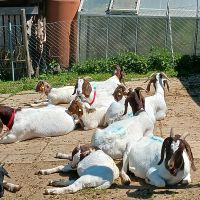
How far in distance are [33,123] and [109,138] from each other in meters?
2.25

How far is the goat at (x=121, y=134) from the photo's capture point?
730cm

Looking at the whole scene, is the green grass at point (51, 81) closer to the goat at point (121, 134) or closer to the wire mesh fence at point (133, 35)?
the wire mesh fence at point (133, 35)

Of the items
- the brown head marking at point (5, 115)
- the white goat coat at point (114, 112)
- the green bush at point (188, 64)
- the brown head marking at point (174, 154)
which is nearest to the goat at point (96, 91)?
the white goat coat at point (114, 112)

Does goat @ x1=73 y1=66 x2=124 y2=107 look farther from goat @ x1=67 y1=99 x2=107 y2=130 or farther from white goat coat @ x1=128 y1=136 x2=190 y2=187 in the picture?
white goat coat @ x1=128 y1=136 x2=190 y2=187

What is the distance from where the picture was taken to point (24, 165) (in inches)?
300

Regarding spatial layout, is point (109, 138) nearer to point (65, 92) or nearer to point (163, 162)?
point (163, 162)

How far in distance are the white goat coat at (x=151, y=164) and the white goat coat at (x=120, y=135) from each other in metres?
0.23

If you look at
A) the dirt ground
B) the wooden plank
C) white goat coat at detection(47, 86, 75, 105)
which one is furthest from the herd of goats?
the wooden plank

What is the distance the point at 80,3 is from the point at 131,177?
13.4 meters

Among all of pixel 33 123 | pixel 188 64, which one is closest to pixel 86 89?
pixel 33 123

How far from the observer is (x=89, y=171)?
6.46 metres

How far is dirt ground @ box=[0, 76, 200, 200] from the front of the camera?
6195mm

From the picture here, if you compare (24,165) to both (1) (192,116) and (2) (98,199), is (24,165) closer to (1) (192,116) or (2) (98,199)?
(2) (98,199)

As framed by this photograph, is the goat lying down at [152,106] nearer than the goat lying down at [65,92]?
Yes
